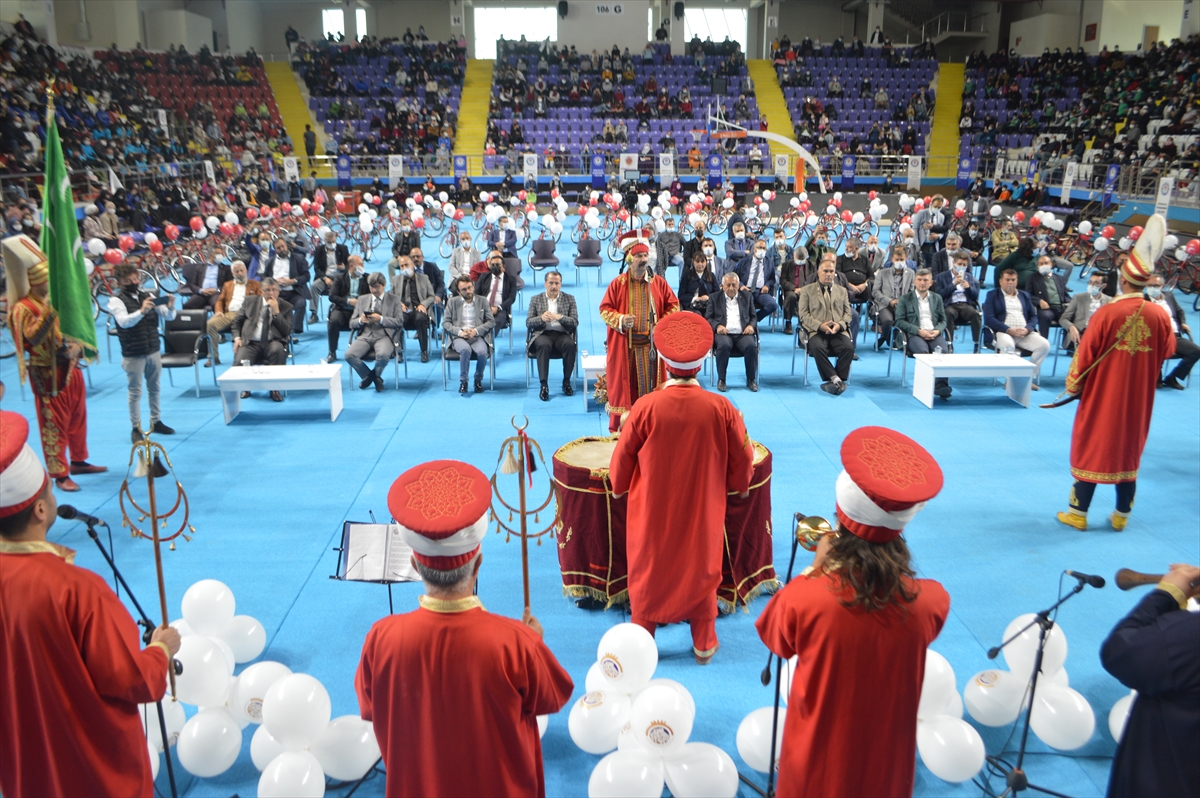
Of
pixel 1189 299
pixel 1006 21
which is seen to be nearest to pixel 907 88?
pixel 1006 21

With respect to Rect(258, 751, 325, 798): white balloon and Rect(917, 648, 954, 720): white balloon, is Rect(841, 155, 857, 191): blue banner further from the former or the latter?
Rect(258, 751, 325, 798): white balloon

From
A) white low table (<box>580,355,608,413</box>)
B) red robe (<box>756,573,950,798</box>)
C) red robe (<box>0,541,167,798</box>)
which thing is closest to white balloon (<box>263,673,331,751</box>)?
red robe (<box>0,541,167,798</box>)

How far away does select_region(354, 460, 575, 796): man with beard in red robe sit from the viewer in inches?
98.1

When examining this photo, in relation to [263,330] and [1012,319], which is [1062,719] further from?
[263,330]

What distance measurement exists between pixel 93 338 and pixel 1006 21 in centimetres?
3822

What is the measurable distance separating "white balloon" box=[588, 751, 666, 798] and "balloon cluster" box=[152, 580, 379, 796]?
1.00m

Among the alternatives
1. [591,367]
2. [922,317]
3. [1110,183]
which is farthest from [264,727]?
[1110,183]

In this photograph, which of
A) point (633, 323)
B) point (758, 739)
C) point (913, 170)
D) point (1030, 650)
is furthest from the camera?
point (913, 170)

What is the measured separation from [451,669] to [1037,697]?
114 inches

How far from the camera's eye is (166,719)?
3.95 m

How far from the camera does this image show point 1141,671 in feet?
8.47

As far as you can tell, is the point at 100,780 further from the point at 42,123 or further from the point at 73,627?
the point at 42,123

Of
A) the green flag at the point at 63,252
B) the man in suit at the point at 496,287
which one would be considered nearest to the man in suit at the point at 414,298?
the man in suit at the point at 496,287

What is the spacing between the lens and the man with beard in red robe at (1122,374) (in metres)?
5.75
